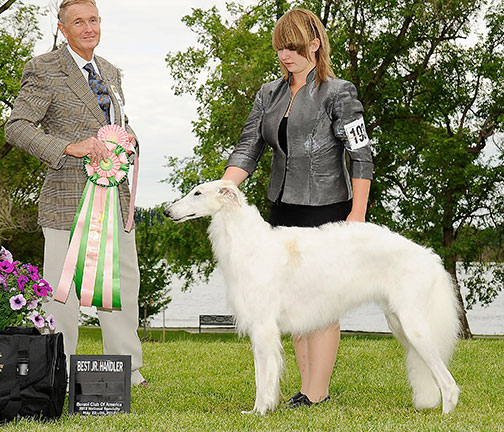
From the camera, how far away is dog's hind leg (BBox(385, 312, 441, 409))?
4789 mm

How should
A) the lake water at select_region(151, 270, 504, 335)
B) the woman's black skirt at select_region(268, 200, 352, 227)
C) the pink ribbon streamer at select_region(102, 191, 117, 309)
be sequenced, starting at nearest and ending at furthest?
the woman's black skirt at select_region(268, 200, 352, 227), the pink ribbon streamer at select_region(102, 191, 117, 309), the lake water at select_region(151, 270, 504, 335)

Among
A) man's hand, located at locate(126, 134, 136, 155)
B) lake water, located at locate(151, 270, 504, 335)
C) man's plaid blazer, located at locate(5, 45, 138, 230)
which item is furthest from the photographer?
lake water, located at locate(151, 270, 504, 335)

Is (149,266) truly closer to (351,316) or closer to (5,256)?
(5,256)

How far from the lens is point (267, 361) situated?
4.59 meters

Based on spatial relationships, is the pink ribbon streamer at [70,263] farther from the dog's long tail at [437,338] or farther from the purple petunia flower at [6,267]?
the dog's long tail at [437,338]

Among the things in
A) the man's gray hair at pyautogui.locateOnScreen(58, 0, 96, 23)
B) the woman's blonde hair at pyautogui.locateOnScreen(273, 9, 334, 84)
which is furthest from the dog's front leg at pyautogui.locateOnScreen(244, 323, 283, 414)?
the man's gray hair at pyautogui.locateOnScreen(58, 0, 96, 23)

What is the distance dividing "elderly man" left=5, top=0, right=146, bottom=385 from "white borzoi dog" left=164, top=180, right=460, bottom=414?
3.03 ft

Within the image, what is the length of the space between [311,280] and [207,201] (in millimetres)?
904

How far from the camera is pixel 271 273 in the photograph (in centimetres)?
462

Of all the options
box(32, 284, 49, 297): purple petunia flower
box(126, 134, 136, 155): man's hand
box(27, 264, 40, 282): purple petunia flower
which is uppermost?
box(126, 134, 136, 155): man's hand

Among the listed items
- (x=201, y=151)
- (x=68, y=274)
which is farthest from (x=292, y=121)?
(x=201, y=151)

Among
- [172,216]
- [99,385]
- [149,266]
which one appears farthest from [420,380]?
[149,266]

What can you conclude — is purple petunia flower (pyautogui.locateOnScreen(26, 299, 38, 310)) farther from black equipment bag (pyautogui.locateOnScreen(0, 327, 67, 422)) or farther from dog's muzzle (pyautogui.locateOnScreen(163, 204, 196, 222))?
dog's muzzle (pyautogui.locateOnScreen(163, 204, 196, 222))

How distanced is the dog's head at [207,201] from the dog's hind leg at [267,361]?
86 cm
